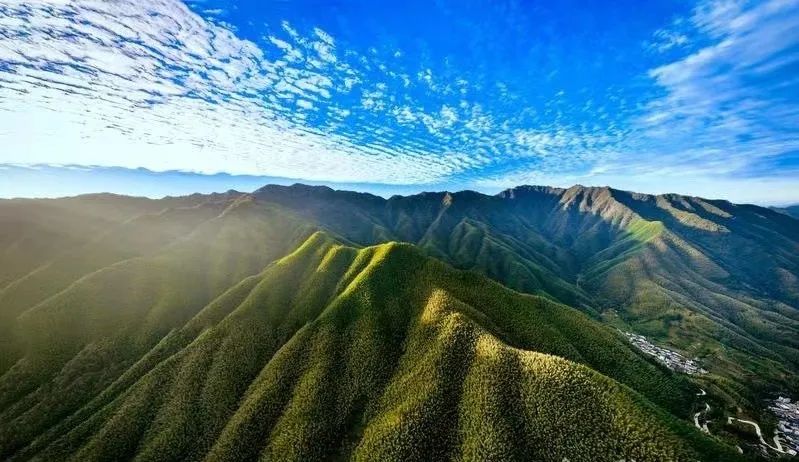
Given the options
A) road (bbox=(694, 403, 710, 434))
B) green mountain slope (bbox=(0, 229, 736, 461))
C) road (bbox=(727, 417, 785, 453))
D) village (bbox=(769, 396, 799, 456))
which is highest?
green mountain slope (bbox=(0, 229, 736, 461))

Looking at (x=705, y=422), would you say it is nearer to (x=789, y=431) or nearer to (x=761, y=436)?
(x=761, y=436)

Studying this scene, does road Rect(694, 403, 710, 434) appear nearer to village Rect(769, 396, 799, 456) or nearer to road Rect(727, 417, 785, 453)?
road Rect(727, 417, 785, 453)

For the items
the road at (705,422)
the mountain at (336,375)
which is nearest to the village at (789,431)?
the mountain at (336,375)

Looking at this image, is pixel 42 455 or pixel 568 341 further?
pixel 568 341

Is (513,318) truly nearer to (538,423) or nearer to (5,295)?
(538,423)

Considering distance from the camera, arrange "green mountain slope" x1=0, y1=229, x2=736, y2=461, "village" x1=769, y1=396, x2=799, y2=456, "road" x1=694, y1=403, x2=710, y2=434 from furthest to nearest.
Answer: "village" x1=769, y1=396, x2=799, y2=456
"road" x1=694, y1=403, x2=710, y2=434
"green mountain slope" x1=0, y1=229, x2=736, y2=461

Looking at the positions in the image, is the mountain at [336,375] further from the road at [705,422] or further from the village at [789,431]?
the village at [789,431]

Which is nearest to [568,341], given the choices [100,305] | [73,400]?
[73,400]

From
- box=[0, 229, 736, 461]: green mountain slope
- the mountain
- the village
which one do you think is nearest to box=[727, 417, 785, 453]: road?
the village
